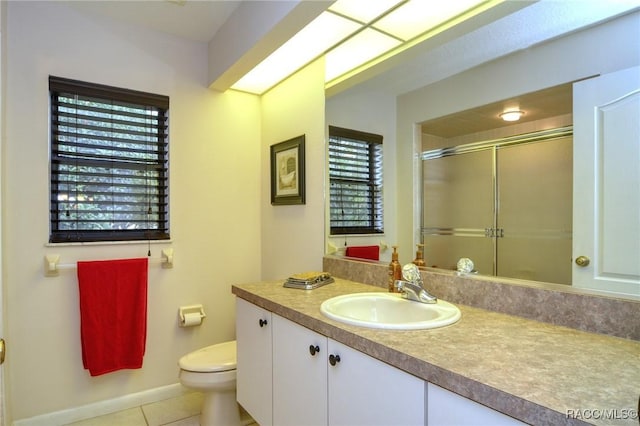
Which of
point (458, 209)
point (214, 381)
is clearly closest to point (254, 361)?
point (214, 381)

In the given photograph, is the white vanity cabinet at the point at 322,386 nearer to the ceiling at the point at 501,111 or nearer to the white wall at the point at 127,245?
the white wall at the point at 127,245

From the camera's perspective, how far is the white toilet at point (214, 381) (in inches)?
73.7

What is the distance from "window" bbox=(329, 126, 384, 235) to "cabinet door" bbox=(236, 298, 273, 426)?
2.24 ft

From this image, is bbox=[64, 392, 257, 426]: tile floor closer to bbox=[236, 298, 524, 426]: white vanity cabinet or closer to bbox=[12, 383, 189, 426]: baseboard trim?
bbox=[12, 383, 189, 426]: baseboard trim

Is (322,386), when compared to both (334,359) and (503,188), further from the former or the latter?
(503,188)

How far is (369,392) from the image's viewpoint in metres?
1.03

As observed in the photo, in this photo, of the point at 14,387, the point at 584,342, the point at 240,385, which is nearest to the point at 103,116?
the point at 14,387

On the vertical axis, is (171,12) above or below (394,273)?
above

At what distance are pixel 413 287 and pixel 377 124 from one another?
2.88 ft

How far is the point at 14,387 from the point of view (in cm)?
191

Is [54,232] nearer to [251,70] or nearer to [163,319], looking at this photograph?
[163,319]

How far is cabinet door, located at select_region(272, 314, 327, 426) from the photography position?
123 cm

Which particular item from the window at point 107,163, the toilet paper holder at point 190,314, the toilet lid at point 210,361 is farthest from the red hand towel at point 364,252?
the window at point 107,163

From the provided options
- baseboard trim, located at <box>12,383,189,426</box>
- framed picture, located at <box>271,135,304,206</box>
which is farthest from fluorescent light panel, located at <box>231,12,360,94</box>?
baseboard trim, located at <box>12,383,189,426</box>
